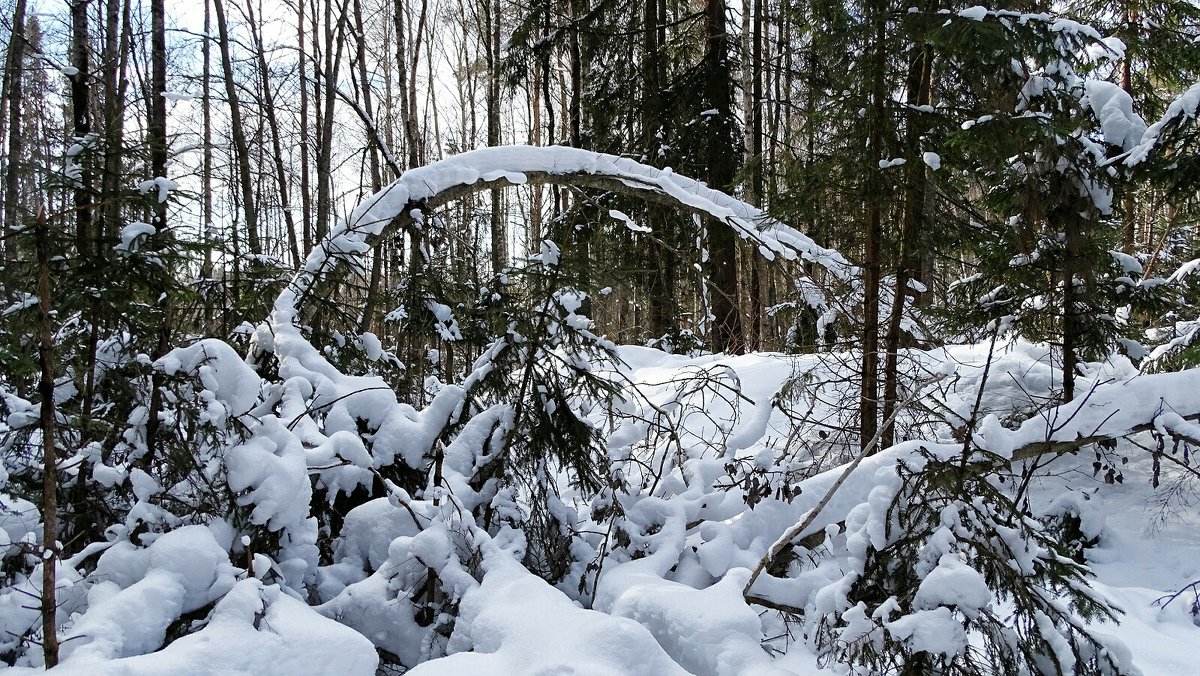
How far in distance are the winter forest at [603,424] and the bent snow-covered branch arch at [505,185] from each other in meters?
0.03

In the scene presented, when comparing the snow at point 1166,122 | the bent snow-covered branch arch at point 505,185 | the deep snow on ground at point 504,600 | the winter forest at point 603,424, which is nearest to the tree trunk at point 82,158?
the winter forest at point 603,424

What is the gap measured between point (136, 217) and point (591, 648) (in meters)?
3.47

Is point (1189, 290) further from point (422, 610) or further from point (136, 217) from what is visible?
point (136, 217)

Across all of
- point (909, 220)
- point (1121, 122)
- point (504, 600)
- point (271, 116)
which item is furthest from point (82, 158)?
point (271, 116)

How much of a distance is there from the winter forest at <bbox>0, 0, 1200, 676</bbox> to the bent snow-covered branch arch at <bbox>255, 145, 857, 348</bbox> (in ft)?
0.09

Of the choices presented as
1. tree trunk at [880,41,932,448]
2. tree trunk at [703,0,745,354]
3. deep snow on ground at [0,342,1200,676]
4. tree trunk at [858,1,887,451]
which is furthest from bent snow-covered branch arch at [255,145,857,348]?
tree trunk at [703,0,745,354]

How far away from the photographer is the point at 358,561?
10.6ft

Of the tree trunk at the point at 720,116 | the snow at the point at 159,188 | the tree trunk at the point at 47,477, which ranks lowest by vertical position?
the tree trunk at the point at 47,477

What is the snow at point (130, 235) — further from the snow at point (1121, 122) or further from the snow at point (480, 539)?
the snow at point (1121, 122)

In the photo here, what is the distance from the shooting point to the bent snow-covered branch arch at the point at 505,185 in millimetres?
4090

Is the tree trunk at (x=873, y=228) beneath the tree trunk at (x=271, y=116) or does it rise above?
beneath

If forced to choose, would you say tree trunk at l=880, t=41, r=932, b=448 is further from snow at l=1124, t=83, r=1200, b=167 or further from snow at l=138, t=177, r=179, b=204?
snow at l=138, t=177, r=179, b=204

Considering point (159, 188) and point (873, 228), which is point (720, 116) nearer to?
point (873, 228)

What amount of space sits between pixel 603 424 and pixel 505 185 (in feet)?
5.53
